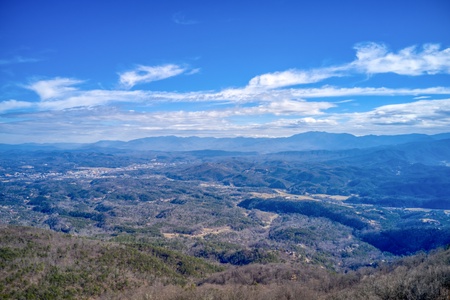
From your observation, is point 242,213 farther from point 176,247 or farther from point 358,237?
point 176,247

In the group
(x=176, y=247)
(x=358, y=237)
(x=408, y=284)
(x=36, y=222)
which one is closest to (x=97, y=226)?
(x=36, y=222)

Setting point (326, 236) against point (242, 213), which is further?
point (242, 213)

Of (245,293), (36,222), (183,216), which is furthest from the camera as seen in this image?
(183,216)

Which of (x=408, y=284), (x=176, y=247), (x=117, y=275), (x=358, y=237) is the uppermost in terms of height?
(x=408, y=284)

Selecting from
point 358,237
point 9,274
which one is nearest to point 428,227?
point 358,237

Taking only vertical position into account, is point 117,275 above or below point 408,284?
below

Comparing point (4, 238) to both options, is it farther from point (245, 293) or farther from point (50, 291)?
point (245, 293)

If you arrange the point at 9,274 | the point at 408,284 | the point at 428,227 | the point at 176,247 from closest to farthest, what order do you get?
1. the point at 408,284
2. the point at 9,274
3. the point at 176,247
4. the point at 428,227
